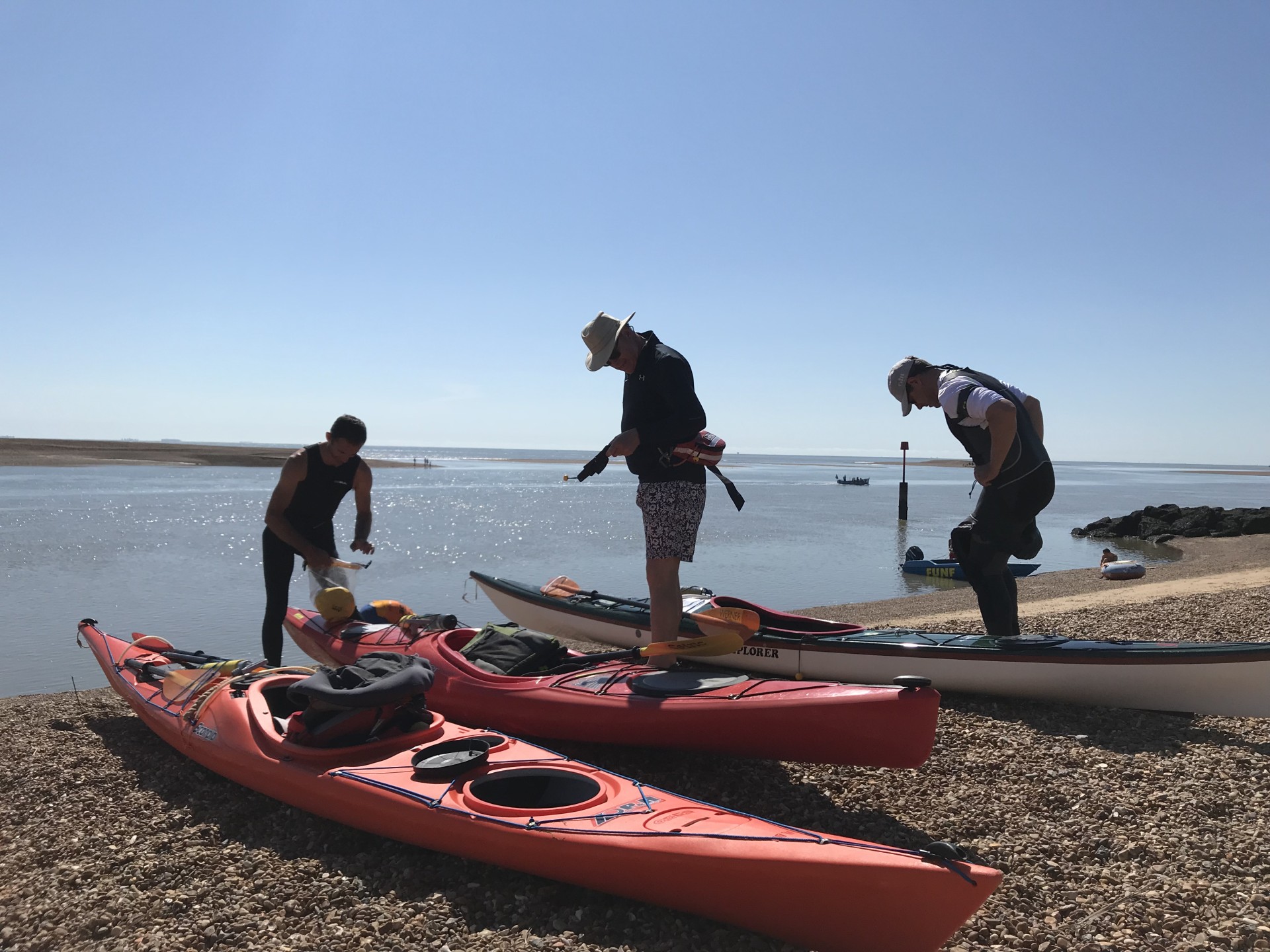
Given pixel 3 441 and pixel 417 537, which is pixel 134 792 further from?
pixel 3 441

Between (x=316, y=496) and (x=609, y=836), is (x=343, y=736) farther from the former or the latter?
(x=316, y=496)

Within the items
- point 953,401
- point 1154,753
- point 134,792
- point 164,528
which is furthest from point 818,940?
point 164,528

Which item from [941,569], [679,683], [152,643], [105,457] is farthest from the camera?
[105,457]

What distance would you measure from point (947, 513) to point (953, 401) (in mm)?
34557

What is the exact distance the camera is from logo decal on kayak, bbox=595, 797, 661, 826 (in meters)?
2.63

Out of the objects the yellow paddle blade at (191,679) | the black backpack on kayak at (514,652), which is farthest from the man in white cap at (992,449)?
the yellow paddle blade at (191,679)

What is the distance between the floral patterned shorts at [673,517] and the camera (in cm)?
405

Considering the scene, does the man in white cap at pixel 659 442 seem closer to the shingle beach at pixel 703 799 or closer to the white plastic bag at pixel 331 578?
the shingle beach at pixel 703 799

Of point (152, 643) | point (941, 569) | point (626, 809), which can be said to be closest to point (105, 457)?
point (941, 569)

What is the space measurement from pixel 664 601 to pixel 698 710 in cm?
77

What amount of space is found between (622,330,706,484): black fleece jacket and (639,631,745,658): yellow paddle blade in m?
0.86

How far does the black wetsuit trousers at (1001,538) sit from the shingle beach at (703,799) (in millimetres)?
606

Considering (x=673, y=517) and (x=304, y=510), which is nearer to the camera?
(x=673, y=517)

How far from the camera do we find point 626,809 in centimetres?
270
